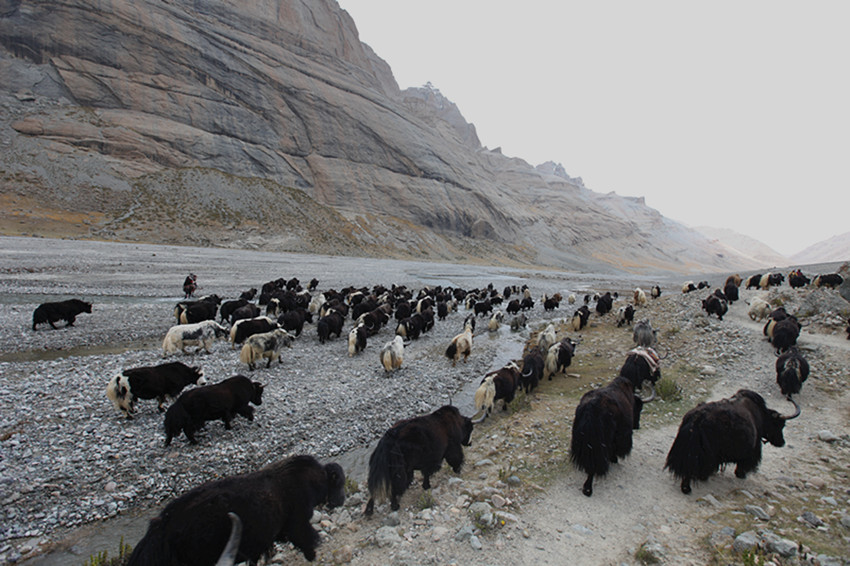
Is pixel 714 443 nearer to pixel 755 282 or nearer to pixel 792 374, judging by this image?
pixel 792 374

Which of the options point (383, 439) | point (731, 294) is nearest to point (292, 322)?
point (383, 439)

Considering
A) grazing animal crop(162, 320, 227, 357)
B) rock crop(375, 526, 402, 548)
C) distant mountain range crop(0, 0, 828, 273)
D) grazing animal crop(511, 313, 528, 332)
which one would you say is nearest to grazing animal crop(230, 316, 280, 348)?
→ grazing animal crop(162, 320, 227, 357)

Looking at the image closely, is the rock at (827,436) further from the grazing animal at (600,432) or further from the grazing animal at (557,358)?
the grazing animal at (557,358)

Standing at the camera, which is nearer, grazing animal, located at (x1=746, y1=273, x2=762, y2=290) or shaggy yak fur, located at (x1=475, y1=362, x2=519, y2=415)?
shaggy yak fur, located at (x1=475, y1=362, x2=519, y2=415)

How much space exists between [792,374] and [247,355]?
39.9ft

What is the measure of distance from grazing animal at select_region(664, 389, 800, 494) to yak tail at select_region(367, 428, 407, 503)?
11.8 feet

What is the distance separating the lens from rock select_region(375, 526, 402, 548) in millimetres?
4211

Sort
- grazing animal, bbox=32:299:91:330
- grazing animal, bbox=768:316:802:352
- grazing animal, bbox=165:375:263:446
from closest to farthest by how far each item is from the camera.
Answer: grazing animal, bbox=165:375:263:446 < grazing animal, bbox=768:316:802:352 < grazing animal, bbox=32:299:91:330

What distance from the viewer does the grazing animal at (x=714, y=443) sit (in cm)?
483

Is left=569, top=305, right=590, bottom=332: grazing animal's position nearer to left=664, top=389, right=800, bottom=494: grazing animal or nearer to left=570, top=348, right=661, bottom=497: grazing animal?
left=570, top=348, right=661, bottom=497: grazing animal

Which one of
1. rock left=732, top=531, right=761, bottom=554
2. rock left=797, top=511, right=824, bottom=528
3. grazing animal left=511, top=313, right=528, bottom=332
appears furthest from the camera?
grazing animal left=511, top=313, right=528, bottom=332

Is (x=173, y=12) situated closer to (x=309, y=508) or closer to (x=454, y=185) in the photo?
(x=454, y=185)

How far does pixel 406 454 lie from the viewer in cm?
489

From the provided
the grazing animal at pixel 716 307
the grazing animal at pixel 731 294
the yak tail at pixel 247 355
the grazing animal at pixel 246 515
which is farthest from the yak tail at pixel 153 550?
the grazing animal at pixel 731 294
